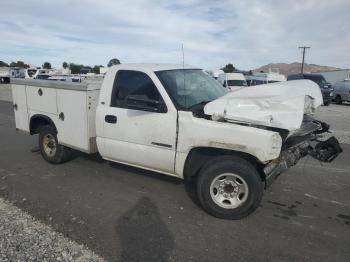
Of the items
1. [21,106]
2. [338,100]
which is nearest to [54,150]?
[21,106]

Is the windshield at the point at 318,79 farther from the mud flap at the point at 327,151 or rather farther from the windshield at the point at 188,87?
the mud flap at the point at 327,151

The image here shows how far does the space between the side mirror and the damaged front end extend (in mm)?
1577

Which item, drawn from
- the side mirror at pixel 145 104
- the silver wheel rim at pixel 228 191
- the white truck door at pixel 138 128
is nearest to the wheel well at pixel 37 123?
the white truck door at pixel 138 128

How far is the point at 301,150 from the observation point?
15.5 ft

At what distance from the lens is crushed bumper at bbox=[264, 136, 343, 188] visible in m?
4.38

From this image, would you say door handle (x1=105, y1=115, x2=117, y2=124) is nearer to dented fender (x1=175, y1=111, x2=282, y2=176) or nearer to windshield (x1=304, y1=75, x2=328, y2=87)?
A: dented fender (x1=175, y1=111, x2=282, y2=176)

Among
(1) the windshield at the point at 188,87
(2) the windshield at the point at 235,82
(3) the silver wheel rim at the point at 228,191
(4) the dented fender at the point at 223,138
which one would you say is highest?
(1) the windshield at the point at 188,87

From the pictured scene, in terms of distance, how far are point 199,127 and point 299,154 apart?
4.80 feet

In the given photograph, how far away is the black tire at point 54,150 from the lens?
20.6ft

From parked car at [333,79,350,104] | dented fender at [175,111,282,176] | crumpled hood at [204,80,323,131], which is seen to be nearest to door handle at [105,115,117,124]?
dented fender at [175,111,282,176]

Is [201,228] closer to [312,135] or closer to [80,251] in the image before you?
[80,251]

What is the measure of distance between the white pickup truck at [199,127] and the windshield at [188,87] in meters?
0.02

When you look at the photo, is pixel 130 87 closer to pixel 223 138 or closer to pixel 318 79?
pixel 223 138

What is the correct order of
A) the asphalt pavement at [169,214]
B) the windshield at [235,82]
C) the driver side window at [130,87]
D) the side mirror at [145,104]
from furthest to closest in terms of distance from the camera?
the windshield at [235,82] < the driver side window at [130,87] < the side mirror at [145,104] < the asphalt pavement at [169,214]
